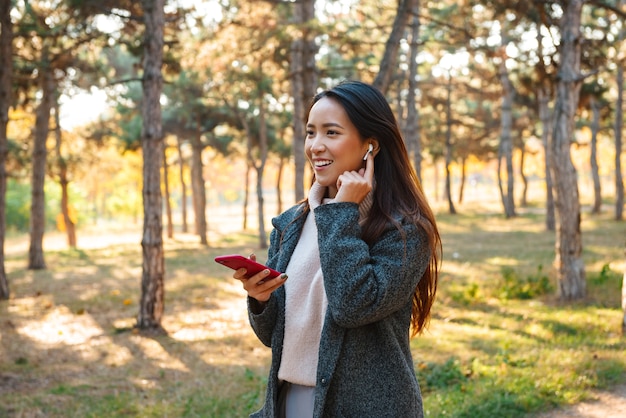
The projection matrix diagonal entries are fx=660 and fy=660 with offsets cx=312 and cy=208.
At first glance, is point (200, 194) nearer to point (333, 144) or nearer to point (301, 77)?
point (301, 77)

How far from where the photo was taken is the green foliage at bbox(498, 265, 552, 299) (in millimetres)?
10477

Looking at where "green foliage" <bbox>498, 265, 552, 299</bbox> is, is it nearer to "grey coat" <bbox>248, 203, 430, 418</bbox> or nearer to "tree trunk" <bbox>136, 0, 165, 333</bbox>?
"tree trunk" <bbox>136, 0, 165, 333</bbox>

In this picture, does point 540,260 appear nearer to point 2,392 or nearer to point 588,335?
point 588,335

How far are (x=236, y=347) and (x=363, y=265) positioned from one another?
21.9 ft

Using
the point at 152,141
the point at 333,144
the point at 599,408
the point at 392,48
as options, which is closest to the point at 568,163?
the point at 392,48

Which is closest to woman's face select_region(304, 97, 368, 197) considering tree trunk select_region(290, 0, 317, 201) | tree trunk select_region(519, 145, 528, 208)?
tree trunk select_region(290, 0, 317, 201)

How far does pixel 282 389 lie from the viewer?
90.0 inches

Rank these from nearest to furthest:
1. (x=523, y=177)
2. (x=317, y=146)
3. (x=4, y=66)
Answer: (x=317, y=146), (x=4, y=66), (x=523, y=177)

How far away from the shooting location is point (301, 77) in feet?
45.4

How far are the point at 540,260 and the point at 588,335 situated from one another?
22.7ft

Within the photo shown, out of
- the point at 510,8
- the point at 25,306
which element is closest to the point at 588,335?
the point at 510,8

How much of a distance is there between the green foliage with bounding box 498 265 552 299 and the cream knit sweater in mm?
8844

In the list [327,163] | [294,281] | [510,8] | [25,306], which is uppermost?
[510,8]

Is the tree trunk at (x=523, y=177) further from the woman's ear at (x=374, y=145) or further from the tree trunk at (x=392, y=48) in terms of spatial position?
the woman's ear at (x=374, y=145)
